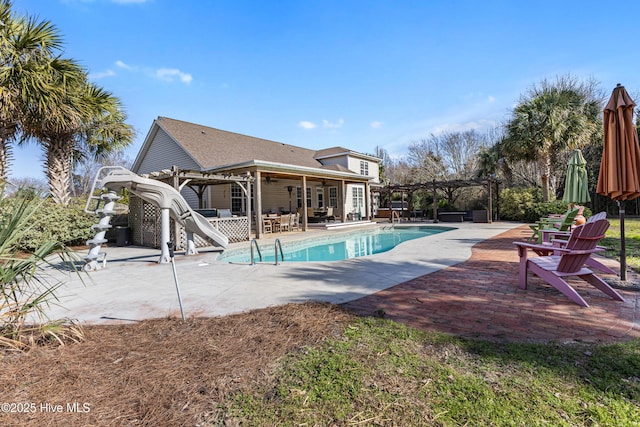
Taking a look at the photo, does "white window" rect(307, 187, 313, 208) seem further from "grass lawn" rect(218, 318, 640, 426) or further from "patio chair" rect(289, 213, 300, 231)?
"grass lawn" rect(218, 318, 640, 426)

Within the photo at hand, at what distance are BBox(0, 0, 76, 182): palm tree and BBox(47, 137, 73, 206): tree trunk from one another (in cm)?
139

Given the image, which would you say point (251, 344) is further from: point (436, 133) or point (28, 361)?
point (436, 133)

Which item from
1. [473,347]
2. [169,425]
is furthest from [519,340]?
[169,425]

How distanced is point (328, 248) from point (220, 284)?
6.97 meters

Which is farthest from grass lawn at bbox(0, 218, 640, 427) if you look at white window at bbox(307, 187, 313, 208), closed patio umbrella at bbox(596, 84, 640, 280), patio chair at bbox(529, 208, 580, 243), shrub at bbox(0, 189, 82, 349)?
white window at bbox(307, 187, 313, 208)

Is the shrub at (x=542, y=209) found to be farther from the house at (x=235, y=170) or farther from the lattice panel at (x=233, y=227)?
the lattice panel at (x=233, y=227)

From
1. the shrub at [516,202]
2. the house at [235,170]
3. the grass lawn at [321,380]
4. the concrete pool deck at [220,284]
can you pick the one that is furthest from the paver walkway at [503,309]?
the shrub at [516,202]

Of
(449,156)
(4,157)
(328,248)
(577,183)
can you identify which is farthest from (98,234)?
(449,156)

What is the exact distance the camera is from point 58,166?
11891mm

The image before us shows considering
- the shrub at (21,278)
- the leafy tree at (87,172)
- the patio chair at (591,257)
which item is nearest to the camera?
the shrub at (21,278)

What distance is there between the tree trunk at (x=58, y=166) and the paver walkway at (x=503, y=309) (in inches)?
540

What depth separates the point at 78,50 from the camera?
11.2 metres

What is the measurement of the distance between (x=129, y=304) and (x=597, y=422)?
538 cm

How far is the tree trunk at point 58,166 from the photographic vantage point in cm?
1181
